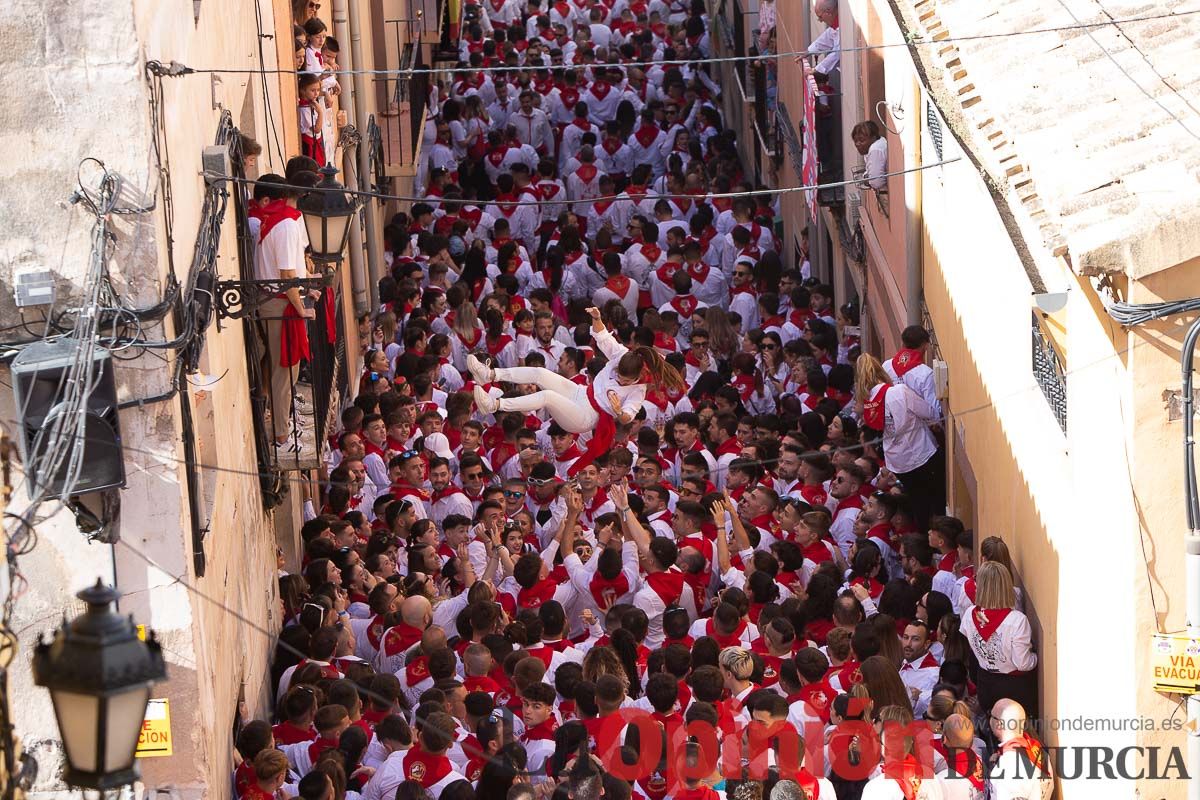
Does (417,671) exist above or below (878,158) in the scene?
below

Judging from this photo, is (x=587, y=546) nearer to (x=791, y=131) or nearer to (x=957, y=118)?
(x=957, y=118)

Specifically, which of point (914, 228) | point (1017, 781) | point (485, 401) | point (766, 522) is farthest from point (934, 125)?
point (1017, 781)

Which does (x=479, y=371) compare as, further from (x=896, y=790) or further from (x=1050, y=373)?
(x=896, y=790)

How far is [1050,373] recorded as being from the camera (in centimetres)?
1021

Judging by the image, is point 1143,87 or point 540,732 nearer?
point 1143,87

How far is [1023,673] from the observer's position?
10.8 m

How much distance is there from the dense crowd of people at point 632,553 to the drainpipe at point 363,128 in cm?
35

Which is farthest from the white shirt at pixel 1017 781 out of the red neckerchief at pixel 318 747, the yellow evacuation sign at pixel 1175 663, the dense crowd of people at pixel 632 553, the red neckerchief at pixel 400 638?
the red neckerchief at pixel 400 638

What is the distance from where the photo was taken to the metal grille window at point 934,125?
562 inches

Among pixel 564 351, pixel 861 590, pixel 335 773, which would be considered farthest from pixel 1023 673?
pixel 564 351

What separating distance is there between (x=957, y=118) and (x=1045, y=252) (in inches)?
58.2

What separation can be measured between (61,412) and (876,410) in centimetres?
708

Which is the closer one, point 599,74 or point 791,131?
point 791,131

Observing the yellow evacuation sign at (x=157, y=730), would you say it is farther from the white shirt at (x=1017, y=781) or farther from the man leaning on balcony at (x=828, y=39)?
the man leaning on balcony at (x=828, y=39)
